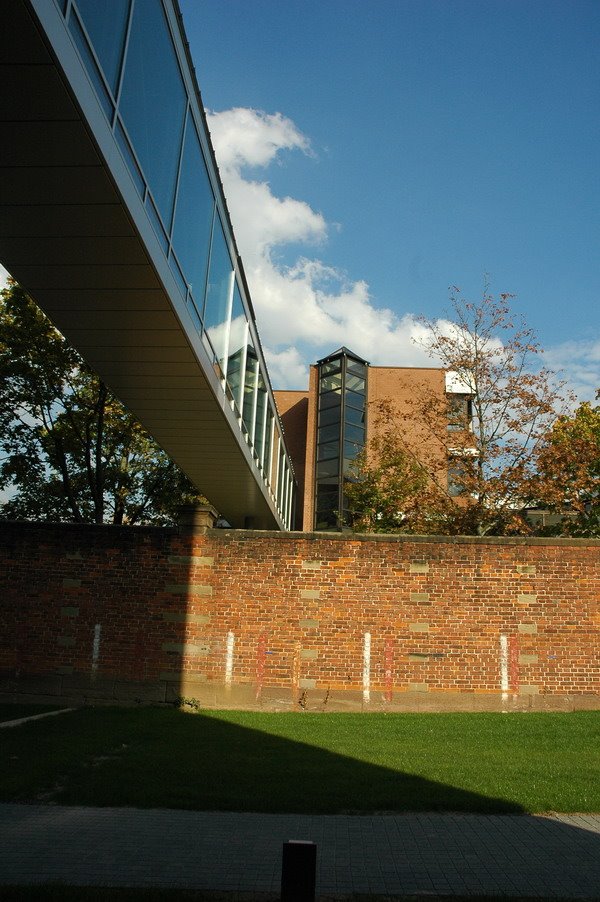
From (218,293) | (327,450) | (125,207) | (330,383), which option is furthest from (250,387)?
(330,383)

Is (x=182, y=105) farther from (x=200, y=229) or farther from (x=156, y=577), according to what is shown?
(x=156, y=577)

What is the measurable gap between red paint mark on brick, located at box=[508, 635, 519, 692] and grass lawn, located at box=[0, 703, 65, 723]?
7.64 metres

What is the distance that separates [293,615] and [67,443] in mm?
13972

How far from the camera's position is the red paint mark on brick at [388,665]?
1207cm

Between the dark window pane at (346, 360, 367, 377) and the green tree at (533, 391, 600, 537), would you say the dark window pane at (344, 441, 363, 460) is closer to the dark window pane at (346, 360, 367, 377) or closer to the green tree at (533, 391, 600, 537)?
the dark window pane at (346, 360, 367, 377)

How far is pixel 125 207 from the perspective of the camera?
6.81 metres

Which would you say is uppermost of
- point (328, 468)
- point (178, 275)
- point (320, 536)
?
point (328, 468)

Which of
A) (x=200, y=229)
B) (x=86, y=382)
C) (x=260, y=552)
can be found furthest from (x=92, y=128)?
(x=86, y=382)

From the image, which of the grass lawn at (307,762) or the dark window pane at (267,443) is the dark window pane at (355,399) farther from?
the grass lawn at (307,762)

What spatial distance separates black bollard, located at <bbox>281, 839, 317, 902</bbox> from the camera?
3449 millimetres

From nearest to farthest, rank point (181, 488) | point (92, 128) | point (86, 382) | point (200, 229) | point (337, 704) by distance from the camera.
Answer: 1. point (92, 128)
2. point (200, 229)
3. point (337, 704)
4. point (86, 382)
5. point (181, 488)

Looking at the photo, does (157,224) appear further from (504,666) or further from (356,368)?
(356,368)

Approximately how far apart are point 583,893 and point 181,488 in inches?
864

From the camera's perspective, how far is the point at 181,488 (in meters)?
25.6
